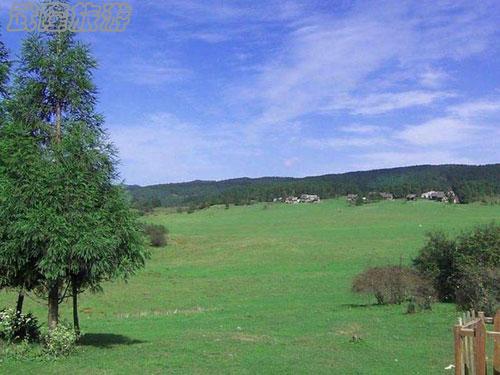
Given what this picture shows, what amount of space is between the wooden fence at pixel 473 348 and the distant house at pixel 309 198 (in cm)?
16732

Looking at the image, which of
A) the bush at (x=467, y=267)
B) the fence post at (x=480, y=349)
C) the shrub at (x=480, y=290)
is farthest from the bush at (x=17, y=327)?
the bush at (x=467, y=267)

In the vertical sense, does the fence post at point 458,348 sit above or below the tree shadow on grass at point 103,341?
above

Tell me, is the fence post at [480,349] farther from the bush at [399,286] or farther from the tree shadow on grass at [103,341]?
the bush at [399,286]

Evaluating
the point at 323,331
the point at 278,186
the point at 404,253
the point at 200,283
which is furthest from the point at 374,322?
the point at 278,186

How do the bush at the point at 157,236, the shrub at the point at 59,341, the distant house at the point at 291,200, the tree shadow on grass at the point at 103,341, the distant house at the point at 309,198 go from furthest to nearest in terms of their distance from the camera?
the distant house at the point at 309,198 < the distant house at the point at 291,200 < the bush at the point at 157,236 < the tree shadow on grass at the point at 103,341 < the shrub at the point at 59,341

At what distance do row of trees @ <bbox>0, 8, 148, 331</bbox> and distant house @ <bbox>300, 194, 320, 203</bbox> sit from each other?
161 m

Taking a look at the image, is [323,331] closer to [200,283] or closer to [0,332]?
[0,332]

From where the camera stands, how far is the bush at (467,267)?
27594 mm

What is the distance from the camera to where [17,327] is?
1717 cm

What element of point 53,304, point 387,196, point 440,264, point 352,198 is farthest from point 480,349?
point 387,196

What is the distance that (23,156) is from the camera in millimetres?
16250

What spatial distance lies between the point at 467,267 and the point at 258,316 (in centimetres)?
1175

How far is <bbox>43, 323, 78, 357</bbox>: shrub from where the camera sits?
51.3ft

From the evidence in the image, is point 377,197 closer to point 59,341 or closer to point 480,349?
point 59,341
